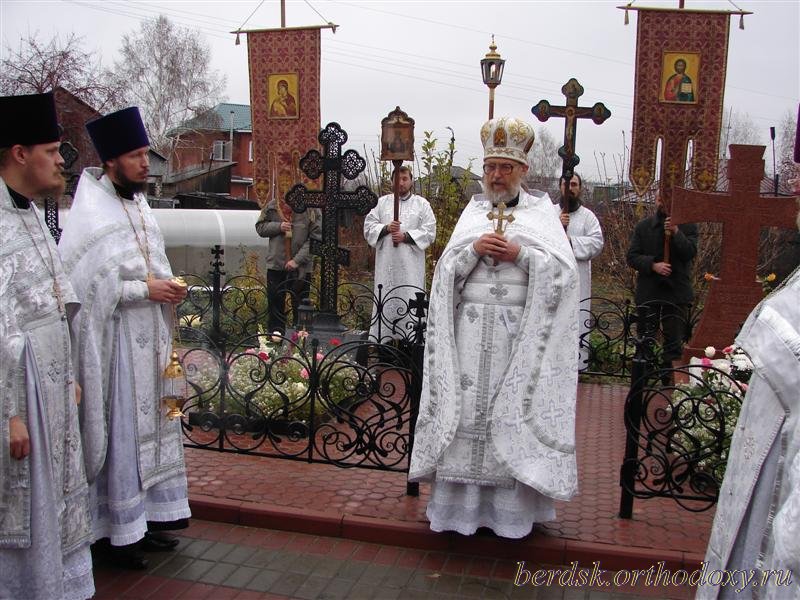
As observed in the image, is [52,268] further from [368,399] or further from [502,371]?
[368,399]

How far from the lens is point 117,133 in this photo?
3.80m

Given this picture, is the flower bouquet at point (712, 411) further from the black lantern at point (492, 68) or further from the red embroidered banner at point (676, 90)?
the black lantern at point (492, 68)

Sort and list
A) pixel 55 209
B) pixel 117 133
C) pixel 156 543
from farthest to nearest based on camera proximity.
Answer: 1. pixel 55 209
2. pixel 156 543
3. pixel 117 133

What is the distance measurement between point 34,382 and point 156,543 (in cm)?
150

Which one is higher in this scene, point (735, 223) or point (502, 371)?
point (735, 223)

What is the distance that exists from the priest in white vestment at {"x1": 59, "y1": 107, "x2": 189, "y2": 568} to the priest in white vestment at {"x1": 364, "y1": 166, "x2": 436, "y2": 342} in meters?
4.87

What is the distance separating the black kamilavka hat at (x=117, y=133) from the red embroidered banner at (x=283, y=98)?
6.81 m

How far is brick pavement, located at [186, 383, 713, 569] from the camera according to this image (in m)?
4.20

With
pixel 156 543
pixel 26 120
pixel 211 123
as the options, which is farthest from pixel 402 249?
pixel 211 123

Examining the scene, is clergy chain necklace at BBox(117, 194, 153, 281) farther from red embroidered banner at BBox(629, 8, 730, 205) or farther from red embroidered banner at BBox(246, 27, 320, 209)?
red embroidered banner at BBox(629, 8, 730, 205)

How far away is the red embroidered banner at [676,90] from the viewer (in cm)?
933

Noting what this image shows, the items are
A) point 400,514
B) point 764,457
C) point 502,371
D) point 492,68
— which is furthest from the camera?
point 492,68

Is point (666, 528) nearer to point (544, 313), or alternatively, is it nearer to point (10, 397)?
point (544, 313)

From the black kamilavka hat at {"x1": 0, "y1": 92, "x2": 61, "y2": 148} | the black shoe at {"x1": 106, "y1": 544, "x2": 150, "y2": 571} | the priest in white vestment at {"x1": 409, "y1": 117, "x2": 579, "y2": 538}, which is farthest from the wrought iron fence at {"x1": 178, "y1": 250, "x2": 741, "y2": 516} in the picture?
the black kamilavka hat at {"x1": 0, "y1": 92, "x2": 61, "y2": 148}
